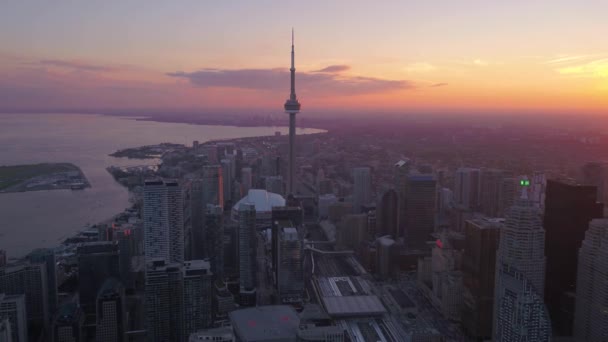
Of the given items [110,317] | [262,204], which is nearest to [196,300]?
[110,317]

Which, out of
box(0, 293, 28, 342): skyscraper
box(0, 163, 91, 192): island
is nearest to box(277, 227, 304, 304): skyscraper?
box(0, 293, 28, 342): skyscraper

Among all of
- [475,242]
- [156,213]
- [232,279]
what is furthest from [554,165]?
[156,213]

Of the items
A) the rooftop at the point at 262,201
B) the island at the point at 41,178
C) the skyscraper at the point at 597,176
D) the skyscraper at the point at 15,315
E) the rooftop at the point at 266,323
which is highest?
the skyscraper at the point at 597,176

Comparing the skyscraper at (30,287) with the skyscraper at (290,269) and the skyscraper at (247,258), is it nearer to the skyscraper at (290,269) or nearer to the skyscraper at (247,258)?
the skyscraper at (247,258)

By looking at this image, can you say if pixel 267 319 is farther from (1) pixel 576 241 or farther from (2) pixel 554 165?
(2) pixel 554 165

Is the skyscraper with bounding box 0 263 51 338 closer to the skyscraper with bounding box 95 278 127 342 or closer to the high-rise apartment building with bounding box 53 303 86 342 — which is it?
the high-rise apartment building with bounding box 53 303 86 342

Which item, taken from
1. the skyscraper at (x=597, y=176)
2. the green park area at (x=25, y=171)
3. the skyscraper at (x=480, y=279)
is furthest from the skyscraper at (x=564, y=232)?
the green park area at (x=25, y=171)
